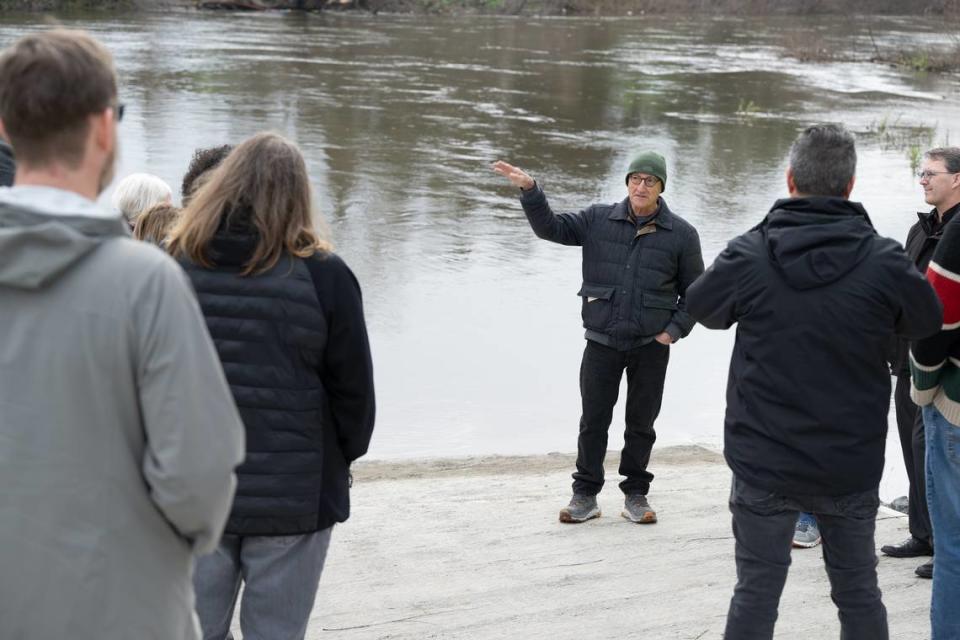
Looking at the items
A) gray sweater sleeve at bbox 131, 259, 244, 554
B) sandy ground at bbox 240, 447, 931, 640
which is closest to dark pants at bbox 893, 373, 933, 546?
sandy ground at bbox 240, 447, 931, 640

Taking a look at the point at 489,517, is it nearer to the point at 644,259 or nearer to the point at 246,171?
the point at 644,259

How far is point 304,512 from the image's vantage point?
307 centimetres

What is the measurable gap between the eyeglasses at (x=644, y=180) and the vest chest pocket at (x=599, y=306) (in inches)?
18.8

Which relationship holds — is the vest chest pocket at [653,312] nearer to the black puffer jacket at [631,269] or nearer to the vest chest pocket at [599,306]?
the black puffer jacket at [631,269]

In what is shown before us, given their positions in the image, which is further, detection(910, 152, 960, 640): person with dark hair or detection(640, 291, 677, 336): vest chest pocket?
detection(640, 291, 677, 336): vest chest pocket

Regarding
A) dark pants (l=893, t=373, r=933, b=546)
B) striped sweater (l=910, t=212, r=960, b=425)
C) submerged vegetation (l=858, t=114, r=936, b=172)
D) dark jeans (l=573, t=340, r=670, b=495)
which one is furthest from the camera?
submerged vegetation (l=858, t=114, r=936, b=172)

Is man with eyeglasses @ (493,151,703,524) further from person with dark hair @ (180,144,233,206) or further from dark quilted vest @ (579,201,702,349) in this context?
person with dark hair @ (180,144,233,206)

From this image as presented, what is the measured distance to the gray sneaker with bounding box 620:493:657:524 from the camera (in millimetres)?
5629

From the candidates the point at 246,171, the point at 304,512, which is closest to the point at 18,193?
the point at 246,171

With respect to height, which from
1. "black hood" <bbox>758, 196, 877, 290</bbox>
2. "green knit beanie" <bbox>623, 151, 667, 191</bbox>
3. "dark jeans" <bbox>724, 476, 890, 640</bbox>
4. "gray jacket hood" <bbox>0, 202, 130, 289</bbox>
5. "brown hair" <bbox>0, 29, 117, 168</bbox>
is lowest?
"dark jeans" <bbox>724, 476, 890, 640</bbox>

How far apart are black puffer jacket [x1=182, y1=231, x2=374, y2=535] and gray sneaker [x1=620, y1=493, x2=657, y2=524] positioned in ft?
9.14

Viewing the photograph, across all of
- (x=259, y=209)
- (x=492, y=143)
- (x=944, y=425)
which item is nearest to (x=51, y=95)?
(x=259, y=209)

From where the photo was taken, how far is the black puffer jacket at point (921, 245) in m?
4.95

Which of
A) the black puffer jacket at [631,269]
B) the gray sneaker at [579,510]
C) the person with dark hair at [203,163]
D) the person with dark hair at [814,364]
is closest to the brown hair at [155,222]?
the person with dark hair at [203,163]
